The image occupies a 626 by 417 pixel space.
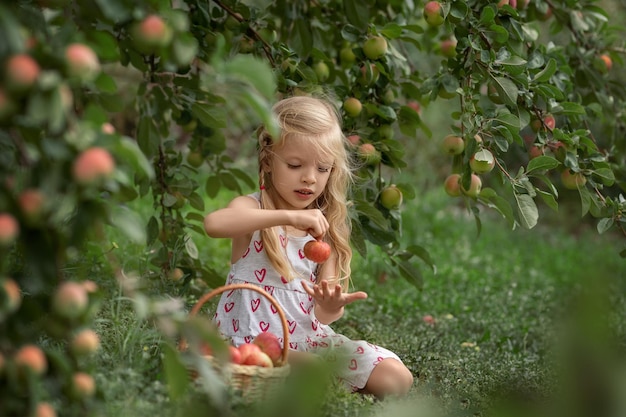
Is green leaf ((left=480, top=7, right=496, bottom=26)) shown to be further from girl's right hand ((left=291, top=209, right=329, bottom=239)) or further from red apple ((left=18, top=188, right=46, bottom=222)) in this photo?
red apple ((left=18, top=188, right=46, bottom=222))

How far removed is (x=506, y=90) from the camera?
2434mm

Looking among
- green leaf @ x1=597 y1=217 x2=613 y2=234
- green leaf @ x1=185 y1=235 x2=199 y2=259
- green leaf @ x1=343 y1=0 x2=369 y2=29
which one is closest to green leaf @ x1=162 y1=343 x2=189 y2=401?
green leaf @ x1=185 y1=235 x2=199 y2=259

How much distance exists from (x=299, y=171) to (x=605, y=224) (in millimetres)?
1031

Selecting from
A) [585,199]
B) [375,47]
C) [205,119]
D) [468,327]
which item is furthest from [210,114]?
[468,327]

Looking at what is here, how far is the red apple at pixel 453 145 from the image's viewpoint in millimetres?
2588

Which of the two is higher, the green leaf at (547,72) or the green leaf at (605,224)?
the green leaf at (547,72)

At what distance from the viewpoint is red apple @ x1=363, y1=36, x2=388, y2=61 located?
266cm

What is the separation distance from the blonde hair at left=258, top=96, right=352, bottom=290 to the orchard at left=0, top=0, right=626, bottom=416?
112 millimetres

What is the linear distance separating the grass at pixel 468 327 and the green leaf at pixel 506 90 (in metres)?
0.54

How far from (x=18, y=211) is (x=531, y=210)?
156cm

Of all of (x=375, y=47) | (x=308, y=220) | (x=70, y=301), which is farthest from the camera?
(x=375, y=47)

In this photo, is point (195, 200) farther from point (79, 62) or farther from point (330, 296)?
point (79, 62)

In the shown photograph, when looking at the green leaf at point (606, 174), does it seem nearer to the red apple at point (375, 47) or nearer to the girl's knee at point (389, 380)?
the red apple at point (375, 47)

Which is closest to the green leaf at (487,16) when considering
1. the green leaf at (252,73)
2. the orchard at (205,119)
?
the orchard at (205,119)
